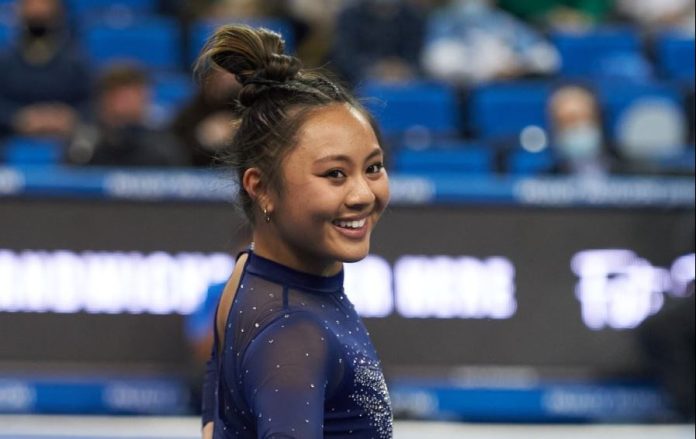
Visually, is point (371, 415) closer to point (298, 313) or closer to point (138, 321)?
point (298, 313)

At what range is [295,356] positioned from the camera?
87.1 inches

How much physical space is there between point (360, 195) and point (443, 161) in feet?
16.7

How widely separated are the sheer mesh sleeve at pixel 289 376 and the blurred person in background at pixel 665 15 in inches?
311

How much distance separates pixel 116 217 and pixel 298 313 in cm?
444

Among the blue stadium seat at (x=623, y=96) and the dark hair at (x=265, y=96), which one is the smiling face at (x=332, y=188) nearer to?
the dark hair at (x=265, y=96)

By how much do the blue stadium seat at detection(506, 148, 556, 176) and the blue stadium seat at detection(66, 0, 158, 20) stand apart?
3.21 meters

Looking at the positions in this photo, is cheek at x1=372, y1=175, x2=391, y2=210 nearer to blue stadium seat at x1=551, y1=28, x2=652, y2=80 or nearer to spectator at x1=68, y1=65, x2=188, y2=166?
spectator at x1=68, y1=65, x2=188, y2=166

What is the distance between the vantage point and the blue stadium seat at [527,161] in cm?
725

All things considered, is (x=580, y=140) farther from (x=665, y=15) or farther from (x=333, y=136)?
(x=333, y=136)

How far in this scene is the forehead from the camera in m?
2.33

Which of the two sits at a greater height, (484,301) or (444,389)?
(484,301)

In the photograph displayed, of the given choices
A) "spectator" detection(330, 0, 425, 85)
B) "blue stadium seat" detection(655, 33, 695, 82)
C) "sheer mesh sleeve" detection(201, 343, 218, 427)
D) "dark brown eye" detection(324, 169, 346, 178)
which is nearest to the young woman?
"dark brown eye" detection(324, 169, 346, 178)

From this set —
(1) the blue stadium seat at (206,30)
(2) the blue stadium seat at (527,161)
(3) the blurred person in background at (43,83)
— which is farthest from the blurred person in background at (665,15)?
(3) the blurred person in background at (43,83)

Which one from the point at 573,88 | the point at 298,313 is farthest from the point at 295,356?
the point at 573,88
